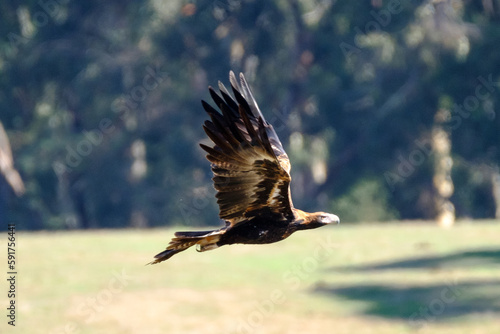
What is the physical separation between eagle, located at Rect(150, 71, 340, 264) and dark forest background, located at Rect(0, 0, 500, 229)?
2787cm

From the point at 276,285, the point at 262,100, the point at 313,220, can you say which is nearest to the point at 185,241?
the point at 313,220

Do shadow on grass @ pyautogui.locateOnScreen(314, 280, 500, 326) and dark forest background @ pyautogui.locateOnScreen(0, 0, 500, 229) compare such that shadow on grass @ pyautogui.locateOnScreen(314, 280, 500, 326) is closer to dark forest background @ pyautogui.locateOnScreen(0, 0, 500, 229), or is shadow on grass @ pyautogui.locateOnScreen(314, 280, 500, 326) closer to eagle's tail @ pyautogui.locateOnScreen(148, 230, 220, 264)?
eagle's tail @ pyautogui.locateOnScreen(148, 230, 220, 264)

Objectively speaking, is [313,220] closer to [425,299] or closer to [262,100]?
[425,299]

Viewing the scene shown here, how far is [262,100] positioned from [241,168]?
30060 mm

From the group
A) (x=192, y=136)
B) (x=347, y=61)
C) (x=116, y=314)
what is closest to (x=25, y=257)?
(x=116, y=314)

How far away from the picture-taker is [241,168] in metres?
6.13

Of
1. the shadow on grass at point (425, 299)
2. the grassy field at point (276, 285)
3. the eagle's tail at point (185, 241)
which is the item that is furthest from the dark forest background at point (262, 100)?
the eagle's tail at point (185, 241)

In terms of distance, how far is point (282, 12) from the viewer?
35219 mm

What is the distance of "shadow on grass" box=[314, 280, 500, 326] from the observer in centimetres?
Result: 1669

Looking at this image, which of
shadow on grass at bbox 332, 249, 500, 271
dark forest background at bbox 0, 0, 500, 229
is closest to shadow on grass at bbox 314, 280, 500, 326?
shadow on grass at bbox 332, 249, 500, 271

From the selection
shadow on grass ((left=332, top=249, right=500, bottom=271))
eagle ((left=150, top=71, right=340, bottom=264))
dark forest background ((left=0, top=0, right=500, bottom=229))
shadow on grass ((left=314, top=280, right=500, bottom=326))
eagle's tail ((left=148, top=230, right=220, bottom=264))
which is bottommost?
shadow on grass ((left=314, top=280, right=500, bottom=326))

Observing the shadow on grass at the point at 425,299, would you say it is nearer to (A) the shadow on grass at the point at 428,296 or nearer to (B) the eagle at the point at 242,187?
(A) the shadow on grass at the point at 428,296

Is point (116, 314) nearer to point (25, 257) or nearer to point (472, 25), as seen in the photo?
point (25, 257)

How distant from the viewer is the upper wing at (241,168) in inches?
236
